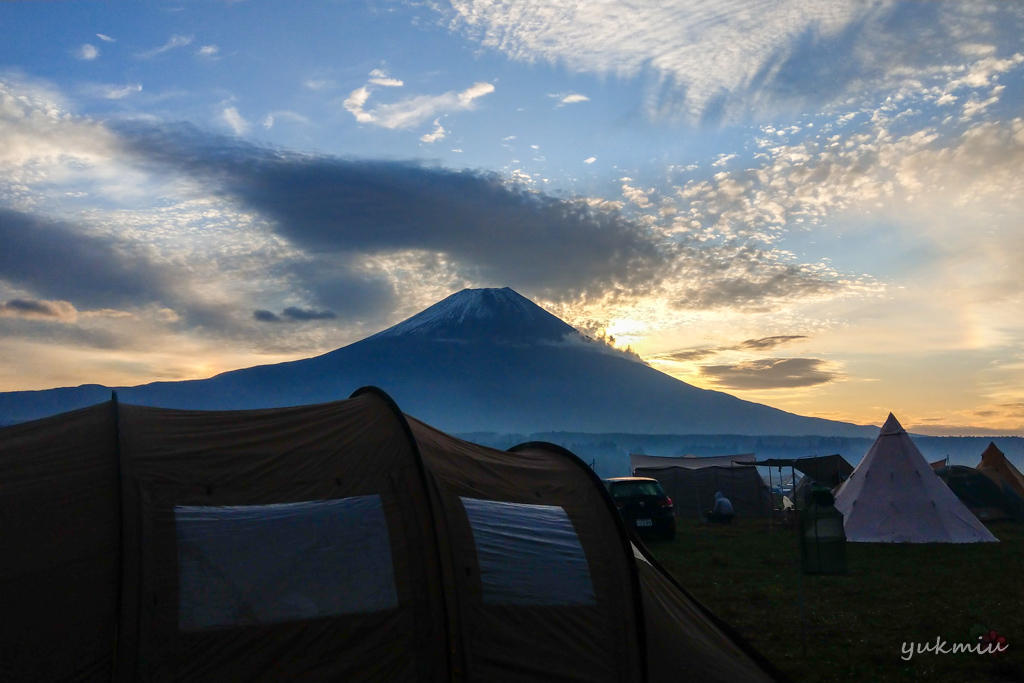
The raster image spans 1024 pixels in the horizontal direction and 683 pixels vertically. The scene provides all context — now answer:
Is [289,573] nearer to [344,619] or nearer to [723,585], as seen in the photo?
[344,619]

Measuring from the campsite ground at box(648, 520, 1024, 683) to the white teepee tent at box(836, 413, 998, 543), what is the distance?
848 millimetres

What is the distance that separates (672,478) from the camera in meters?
37.6

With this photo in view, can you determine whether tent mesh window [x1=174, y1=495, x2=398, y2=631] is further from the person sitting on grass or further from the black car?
the person sitting on grass

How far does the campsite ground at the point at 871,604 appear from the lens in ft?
30.7

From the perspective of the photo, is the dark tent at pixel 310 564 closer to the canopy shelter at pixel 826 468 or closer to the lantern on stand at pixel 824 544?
the lantern on stand at pixel 824 544

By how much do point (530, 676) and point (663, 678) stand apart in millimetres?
1344

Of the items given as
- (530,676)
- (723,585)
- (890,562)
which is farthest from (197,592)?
(890,562)

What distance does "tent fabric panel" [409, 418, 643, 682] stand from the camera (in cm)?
688

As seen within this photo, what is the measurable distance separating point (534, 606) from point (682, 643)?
1567 millimetres

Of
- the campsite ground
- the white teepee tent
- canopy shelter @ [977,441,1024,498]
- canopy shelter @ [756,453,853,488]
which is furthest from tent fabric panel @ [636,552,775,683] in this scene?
canopy shelter @ [977,441,1024,498]

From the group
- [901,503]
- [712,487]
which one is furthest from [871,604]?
[712,487]

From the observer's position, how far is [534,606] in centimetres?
723

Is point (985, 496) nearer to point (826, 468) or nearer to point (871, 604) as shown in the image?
point (826, 468)

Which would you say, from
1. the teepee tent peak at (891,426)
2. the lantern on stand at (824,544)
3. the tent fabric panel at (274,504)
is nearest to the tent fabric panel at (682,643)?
the tent fabric panel at (274,504)
